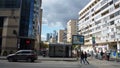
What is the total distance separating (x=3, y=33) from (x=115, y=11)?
132 ft

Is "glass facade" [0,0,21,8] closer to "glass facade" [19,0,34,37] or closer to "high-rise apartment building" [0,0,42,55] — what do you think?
"high-rise apartment building" [0,0,42,55]

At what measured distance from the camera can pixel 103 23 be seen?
85750mm

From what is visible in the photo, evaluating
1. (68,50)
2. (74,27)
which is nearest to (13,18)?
(68,50)

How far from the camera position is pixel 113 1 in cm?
7550

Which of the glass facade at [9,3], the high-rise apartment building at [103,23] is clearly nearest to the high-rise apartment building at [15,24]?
the glass facade at [9,3]

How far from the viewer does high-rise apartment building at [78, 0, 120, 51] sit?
237ft

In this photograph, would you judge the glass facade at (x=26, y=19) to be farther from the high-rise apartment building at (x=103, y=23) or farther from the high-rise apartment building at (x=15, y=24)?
the high-rise apartment building at (x=103, y=23)

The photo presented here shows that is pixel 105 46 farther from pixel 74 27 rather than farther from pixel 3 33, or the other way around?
pixel 74 27

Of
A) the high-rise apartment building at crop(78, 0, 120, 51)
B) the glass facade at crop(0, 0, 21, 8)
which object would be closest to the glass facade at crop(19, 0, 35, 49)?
the glass facade at crop(0, 0, 21, 8)

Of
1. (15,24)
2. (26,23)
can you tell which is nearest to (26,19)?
(26,23)

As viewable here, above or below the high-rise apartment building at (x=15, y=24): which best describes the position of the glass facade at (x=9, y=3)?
above

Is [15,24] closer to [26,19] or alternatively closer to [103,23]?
[26,19]

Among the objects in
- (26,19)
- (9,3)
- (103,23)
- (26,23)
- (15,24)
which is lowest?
(15,24)

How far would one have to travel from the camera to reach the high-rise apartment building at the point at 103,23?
7225 cm
